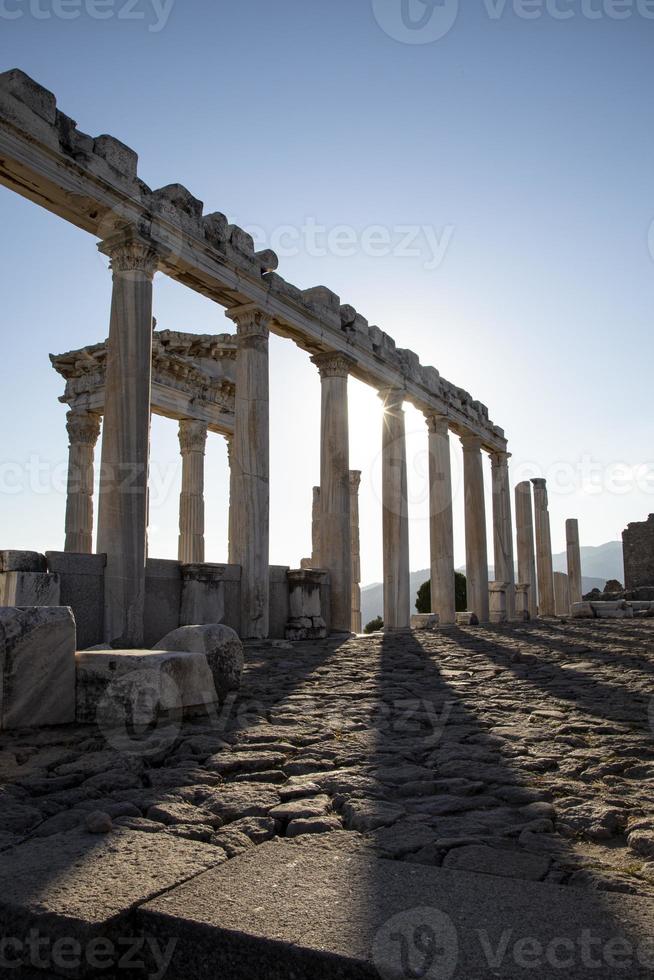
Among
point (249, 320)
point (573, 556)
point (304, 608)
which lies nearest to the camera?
point (249, 320)

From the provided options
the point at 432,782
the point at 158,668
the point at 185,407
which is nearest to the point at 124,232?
the point at 158,668

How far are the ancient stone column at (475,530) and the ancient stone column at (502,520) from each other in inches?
92.4

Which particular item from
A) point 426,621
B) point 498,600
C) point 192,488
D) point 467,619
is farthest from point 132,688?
point 498,600

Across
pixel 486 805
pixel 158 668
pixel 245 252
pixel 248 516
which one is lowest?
pixel 486 805

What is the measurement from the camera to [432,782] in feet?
12.2

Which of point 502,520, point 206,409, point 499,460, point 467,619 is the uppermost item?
point 206,409

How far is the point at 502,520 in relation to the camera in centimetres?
2483

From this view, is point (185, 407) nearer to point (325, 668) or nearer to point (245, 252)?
point (245, 252)

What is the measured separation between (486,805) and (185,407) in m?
18.7

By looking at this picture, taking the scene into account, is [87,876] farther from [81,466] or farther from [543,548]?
[543,548]

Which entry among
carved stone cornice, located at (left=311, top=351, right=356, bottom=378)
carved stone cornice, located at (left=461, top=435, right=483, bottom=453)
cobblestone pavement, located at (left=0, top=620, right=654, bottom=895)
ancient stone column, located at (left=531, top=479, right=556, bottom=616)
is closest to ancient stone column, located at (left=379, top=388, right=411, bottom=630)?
carved stone cornice, located at (left=311, top=351, right=356, bottom=378)

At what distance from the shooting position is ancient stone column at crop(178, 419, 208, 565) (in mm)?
21516

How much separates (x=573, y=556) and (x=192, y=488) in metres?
22.3

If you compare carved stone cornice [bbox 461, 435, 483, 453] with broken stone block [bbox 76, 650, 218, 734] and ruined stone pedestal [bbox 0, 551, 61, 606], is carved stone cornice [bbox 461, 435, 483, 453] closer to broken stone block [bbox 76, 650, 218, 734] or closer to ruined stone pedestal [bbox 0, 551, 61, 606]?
ruined stone pedestal [bbox 0, 551, 61, 606]
